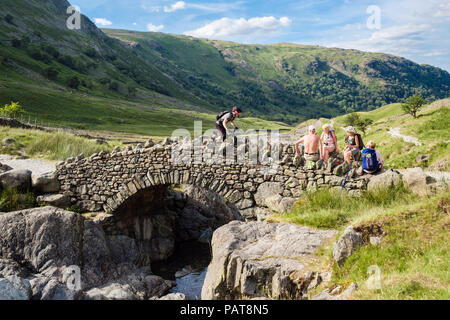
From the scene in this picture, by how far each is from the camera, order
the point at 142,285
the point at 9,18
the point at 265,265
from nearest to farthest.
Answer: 1. the point at 265,265
2. the point at 142,285
3. the point at 9,18

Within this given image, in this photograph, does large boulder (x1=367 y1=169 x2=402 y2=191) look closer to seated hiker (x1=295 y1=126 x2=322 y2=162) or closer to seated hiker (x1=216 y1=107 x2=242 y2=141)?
seated hiker (x1=295 y1=126 x2=322 y2=162)

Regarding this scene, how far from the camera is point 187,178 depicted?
11961 mm

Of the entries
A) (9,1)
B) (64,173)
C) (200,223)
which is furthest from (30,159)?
(9,1)

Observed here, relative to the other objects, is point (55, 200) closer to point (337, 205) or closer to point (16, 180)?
point (16, 180)

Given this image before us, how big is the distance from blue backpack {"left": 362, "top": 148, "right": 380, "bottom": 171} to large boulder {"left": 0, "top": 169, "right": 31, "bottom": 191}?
13.6 m

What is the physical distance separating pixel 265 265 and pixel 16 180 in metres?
12.1

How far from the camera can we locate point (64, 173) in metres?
14.3

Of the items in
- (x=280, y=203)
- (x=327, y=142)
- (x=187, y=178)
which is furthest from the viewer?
(x=187, y=178)

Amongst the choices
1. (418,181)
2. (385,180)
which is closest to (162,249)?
(385,180)

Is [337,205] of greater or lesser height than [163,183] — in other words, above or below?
below

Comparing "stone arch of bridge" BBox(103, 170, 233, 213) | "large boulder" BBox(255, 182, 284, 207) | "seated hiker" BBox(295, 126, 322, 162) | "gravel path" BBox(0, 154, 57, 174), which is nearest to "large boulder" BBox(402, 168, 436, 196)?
"seated hiker" BBox(295, 126, 322, 162)
